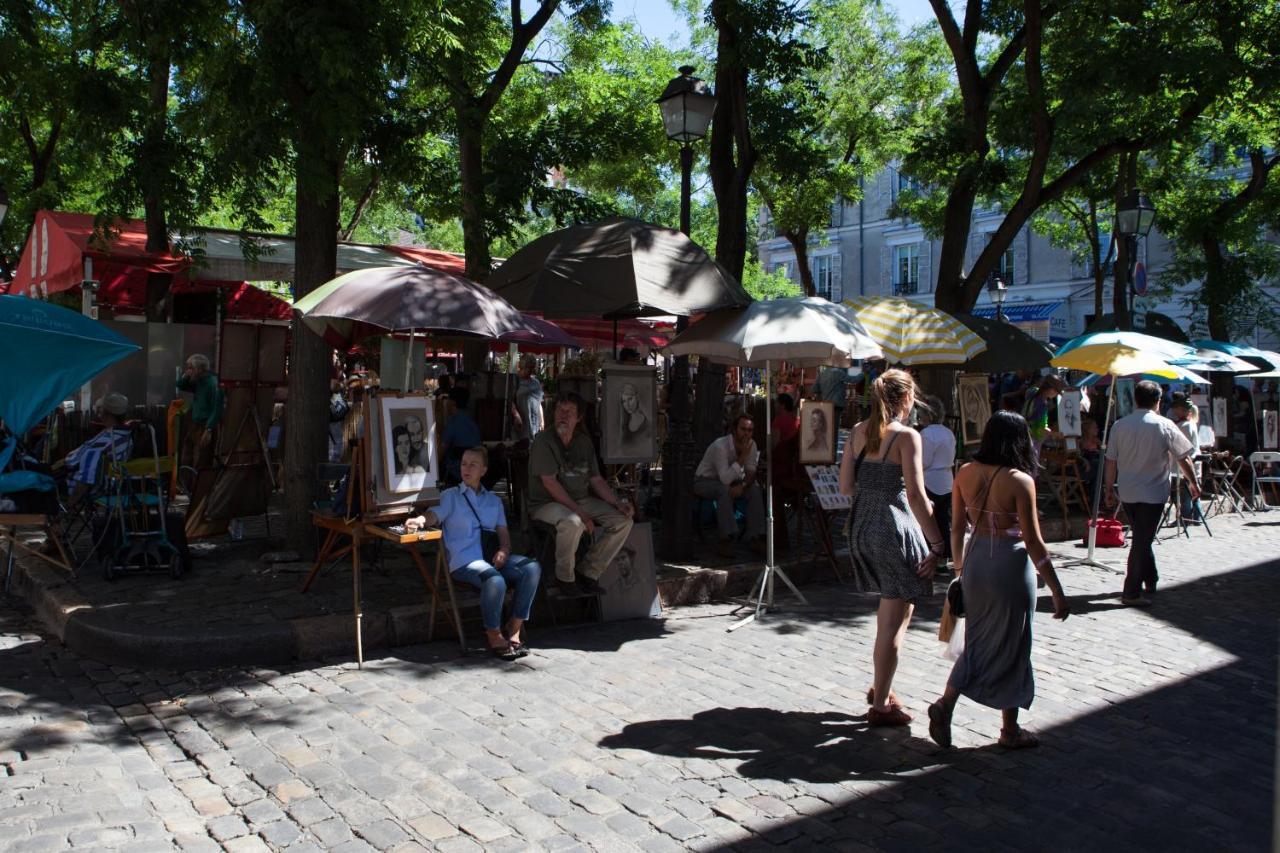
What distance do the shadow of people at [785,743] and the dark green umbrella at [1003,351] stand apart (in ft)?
27.9

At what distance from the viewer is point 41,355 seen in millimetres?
7805

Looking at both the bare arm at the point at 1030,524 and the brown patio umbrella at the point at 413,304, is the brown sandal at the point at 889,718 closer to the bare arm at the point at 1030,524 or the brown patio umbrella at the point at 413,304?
the bare arm at the point at 1030,524

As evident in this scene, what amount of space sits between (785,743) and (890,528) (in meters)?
1.18

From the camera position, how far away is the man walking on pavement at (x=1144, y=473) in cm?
832

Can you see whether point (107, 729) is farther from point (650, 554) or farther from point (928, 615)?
point (928, 615)

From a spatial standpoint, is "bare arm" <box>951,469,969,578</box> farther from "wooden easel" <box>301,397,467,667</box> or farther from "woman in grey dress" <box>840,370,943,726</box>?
"wooden easel" <box>301,397,467,667</box>

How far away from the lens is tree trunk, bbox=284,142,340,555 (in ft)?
26.7

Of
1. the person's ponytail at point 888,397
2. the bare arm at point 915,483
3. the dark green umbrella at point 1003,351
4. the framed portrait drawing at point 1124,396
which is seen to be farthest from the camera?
the framed portrait drawing at point 1124,396

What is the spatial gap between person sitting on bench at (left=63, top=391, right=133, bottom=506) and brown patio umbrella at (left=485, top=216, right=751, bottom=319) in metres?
3.27

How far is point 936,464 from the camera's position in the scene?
28.4ft

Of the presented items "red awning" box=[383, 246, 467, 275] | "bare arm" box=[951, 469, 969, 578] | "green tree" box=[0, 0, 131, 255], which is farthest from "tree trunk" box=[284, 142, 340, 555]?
"red awning" box=[383, 246, 467, 275]

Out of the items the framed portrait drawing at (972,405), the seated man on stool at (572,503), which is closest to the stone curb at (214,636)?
the seated man on stool at (572,503)

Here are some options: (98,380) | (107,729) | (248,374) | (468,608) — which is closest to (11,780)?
(107,729)

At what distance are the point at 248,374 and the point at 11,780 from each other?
5910 millimetres
